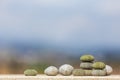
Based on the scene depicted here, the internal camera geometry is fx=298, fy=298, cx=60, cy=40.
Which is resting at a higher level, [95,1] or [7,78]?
[95,1]

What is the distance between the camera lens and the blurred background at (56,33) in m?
6.18

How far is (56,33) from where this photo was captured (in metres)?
6.26

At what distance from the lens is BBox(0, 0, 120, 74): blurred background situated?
243 inches

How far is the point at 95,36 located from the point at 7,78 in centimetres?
210

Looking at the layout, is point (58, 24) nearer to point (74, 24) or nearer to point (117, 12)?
point (74, 24)

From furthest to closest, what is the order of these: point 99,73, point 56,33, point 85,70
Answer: point 56,33 < point 85,70 < point 99,73

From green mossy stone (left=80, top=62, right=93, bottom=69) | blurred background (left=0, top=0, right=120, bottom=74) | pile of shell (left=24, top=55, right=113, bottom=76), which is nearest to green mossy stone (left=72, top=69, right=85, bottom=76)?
pile of shell (left=24, top=55, right=113, bottom=76)

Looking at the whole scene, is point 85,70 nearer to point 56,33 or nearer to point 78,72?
point 78,72

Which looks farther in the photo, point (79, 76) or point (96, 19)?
point (96, 19)

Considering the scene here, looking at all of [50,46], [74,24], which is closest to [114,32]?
[74,24]

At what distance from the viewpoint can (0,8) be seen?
6.25m

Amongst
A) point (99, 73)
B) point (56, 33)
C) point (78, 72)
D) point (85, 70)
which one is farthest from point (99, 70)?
point (56, 33)

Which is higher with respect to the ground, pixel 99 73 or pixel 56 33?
pixel 56 33

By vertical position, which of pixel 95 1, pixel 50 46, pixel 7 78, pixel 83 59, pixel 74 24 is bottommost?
pixel 7 78
